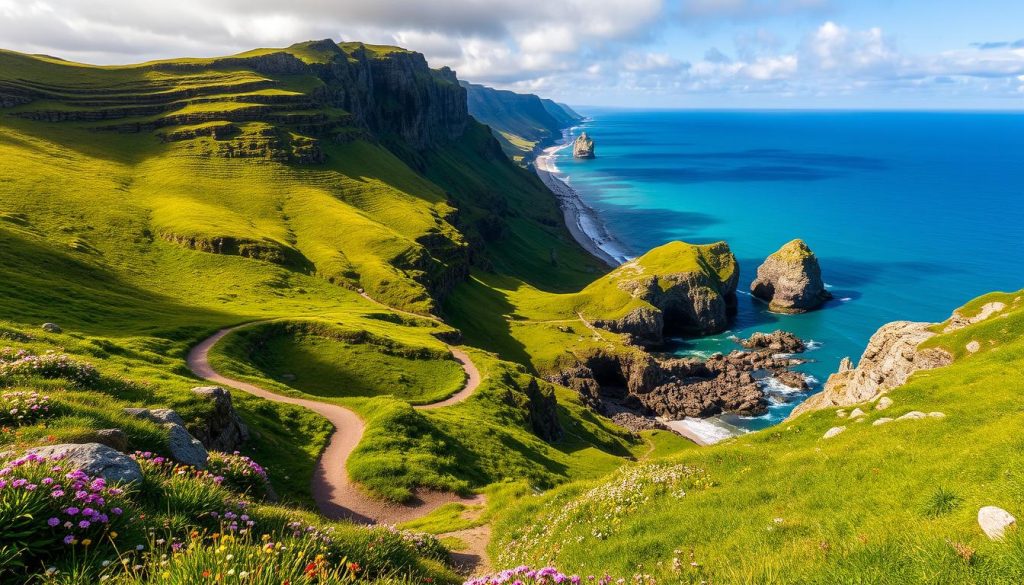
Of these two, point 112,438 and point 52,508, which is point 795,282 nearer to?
point 112,438

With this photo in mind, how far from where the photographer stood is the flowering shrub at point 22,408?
13.9 meters

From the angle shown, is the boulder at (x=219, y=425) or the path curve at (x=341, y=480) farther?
the path curve at (x=341, y=480)

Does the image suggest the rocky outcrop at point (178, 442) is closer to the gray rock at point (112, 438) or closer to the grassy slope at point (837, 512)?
the gray rock at point (112, 438)

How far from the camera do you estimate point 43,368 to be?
2061cm

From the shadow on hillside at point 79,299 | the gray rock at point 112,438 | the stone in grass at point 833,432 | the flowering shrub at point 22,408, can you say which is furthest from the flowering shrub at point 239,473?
the shadow on hillside at point 79,299

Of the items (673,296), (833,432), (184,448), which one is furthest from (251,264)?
(673,296)

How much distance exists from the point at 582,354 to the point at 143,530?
10223 centimetres

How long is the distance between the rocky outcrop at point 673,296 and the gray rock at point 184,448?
107 metres

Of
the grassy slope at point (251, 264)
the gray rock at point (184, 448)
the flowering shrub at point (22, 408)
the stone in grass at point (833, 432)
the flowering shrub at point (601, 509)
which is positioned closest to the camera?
the flowering shrub at point (22, 408)

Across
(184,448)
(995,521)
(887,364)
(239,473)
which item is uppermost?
(995,521)

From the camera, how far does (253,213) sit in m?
119

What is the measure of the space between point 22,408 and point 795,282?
493 feet

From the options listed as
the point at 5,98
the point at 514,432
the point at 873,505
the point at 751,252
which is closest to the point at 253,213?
the point at 5,98

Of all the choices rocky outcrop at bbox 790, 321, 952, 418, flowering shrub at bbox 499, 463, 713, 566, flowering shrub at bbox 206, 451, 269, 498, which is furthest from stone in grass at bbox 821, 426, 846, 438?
flowering shrub at bbox 206, 451, 269, 498
